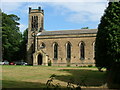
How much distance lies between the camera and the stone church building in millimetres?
46719

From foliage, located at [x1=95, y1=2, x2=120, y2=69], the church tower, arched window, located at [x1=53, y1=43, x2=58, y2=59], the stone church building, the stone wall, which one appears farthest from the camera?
the church tower

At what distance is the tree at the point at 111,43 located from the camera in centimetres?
1420

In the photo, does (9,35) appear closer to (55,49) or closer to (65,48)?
(55,49)

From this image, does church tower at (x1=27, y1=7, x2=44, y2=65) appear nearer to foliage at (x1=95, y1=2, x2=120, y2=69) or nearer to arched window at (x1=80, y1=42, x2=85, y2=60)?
arched window at (x1=80, y1=42, x2=85, y2=60)

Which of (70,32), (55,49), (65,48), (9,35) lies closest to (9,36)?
(9,35)

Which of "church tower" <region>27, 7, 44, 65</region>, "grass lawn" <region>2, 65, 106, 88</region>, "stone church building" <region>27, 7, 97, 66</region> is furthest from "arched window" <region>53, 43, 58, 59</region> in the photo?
"grass lawn" <region>2, 65, 106, 88</region>

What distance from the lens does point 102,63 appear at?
52.1 feet

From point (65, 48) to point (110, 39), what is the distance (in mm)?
33920

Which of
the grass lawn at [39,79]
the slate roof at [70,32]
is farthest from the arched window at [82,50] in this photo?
the grass lawn at [39,79]

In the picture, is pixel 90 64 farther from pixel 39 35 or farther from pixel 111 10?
pixel 111 10

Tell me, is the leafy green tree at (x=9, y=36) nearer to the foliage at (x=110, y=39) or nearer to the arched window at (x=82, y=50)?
the arched window at (x=82, y=50)

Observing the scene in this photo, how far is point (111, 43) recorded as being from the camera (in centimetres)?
1433

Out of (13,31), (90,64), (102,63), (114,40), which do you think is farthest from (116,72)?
(13,31)

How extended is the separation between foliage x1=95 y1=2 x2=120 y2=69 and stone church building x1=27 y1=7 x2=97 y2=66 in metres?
30.3
